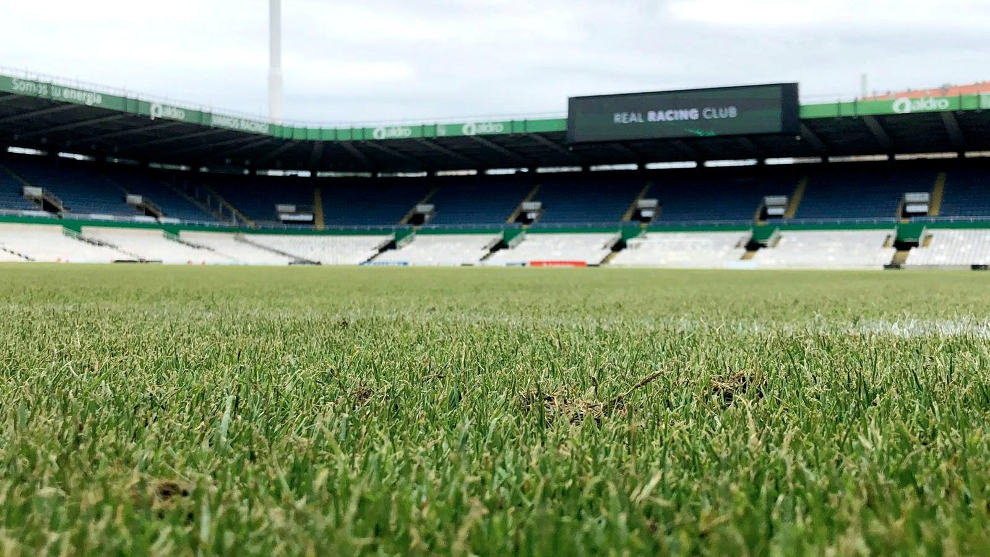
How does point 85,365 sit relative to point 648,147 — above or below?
below

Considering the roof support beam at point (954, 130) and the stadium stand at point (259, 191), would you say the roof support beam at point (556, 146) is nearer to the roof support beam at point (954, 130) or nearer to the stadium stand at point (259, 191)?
the stadium stand at point (259, 191)

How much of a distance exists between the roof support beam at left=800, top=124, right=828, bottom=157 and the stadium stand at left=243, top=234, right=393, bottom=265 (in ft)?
76.0

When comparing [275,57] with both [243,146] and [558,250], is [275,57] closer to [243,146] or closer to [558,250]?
[243,146]

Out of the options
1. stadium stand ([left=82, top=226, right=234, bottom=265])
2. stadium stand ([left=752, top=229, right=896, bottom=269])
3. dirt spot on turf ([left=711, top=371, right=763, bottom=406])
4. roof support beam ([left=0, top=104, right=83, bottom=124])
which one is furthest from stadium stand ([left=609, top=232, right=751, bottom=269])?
dirt spot on turf ([left=711, top=371, right=763, bottom=406])

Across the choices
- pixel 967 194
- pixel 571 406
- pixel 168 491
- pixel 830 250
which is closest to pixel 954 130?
pixel 967 194

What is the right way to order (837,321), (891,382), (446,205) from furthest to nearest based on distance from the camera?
(446,205), (837,321), (891,382)

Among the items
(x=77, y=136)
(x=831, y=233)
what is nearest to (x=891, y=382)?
(x=831, y=233)

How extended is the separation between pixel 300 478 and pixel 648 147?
130 feet

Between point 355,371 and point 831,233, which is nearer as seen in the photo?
point 355,371

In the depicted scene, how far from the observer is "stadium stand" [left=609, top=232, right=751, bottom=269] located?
116 feet

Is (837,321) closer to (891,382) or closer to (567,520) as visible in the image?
(891,382)

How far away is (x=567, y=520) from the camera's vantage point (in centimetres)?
77

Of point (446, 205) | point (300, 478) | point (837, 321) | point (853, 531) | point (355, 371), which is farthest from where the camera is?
point (446, 205)

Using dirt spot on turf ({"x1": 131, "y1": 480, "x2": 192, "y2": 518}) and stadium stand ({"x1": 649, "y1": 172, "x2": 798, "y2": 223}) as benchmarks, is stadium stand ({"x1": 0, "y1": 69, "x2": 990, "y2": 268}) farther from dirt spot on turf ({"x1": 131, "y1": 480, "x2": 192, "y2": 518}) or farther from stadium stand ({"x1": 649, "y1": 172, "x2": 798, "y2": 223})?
dirt spot on turf ({"x1": 131, "y1": 480, "x2": 192, "y2": 518})
